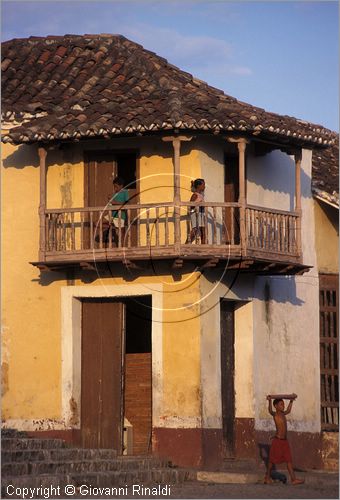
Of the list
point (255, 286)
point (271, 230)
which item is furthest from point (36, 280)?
point (271, 230)

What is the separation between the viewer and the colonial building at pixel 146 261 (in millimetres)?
26438

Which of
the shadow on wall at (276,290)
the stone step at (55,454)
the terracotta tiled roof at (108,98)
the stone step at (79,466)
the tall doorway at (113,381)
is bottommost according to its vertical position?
the stone step at (79,466)

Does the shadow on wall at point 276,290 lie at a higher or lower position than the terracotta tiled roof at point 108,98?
lower

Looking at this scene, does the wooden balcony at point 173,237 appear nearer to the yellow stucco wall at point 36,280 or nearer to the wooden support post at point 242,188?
the wooden support post at point 242,188

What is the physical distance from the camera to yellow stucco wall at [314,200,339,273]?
30406 mm

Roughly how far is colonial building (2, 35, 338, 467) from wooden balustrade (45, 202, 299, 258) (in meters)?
0.03

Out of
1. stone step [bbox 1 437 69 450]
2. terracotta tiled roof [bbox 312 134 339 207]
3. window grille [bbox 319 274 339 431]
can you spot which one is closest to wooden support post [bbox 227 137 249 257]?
terracotta tiled roof [bbox 312 134 339 207]

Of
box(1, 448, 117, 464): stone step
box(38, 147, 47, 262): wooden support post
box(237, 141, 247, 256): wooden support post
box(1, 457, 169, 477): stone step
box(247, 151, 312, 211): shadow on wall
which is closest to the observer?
box(1, 457, 169, 477): stone step

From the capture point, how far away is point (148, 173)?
27297mm

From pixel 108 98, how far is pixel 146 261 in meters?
2.95

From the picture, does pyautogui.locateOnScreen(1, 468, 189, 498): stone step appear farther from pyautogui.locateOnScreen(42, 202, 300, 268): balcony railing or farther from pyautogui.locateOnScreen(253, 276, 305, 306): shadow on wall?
pyautogui.locateOnScreen(253, 276, 305, 306): shadow on wall

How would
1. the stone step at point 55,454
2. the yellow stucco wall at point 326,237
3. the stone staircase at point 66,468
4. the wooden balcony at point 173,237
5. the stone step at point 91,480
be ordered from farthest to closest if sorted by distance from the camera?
the yellow stucco wall at point 326,237 < the wooden balcony at point 173,237 < the stone step at point 55,454 < the stone staircase at point 66,468 < the stone step at point 91,480

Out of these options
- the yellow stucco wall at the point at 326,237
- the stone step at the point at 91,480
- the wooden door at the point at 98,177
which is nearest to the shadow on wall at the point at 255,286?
the yellow stucco wall at the point at 326,237

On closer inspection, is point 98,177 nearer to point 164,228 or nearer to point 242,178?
point 164,228
